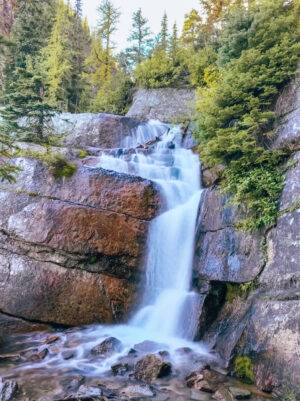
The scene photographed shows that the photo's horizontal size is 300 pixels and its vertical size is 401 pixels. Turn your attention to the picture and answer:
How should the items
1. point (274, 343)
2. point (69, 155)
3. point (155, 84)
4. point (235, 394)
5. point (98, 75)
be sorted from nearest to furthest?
point (235, 394)
point (274, 343)
point (69, 155)
point (155, 84)
point (98, 75)

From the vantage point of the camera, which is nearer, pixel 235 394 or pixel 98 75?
pixel 235 394

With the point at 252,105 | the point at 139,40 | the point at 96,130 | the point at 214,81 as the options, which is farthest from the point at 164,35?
the point at 252,105

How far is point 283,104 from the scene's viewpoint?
8.15 m

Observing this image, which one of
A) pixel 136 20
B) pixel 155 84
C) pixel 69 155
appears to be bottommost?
pixel 69 155

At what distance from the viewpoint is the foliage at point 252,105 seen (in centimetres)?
741

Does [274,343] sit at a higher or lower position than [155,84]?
lower

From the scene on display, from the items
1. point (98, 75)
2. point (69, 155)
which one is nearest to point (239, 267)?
point (69, 155)

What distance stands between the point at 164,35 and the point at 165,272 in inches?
821

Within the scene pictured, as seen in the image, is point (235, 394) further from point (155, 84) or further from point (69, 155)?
point (155, 84)

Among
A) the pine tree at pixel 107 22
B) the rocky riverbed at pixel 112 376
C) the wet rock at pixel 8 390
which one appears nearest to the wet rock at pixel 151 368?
the rocky riverbed at pixel 112 376

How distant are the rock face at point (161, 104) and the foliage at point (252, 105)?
346 inches

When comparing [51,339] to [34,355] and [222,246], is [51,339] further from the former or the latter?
[222,246]

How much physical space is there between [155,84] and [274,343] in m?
16.6

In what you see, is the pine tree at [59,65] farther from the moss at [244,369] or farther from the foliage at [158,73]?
the moss at [244,369]
